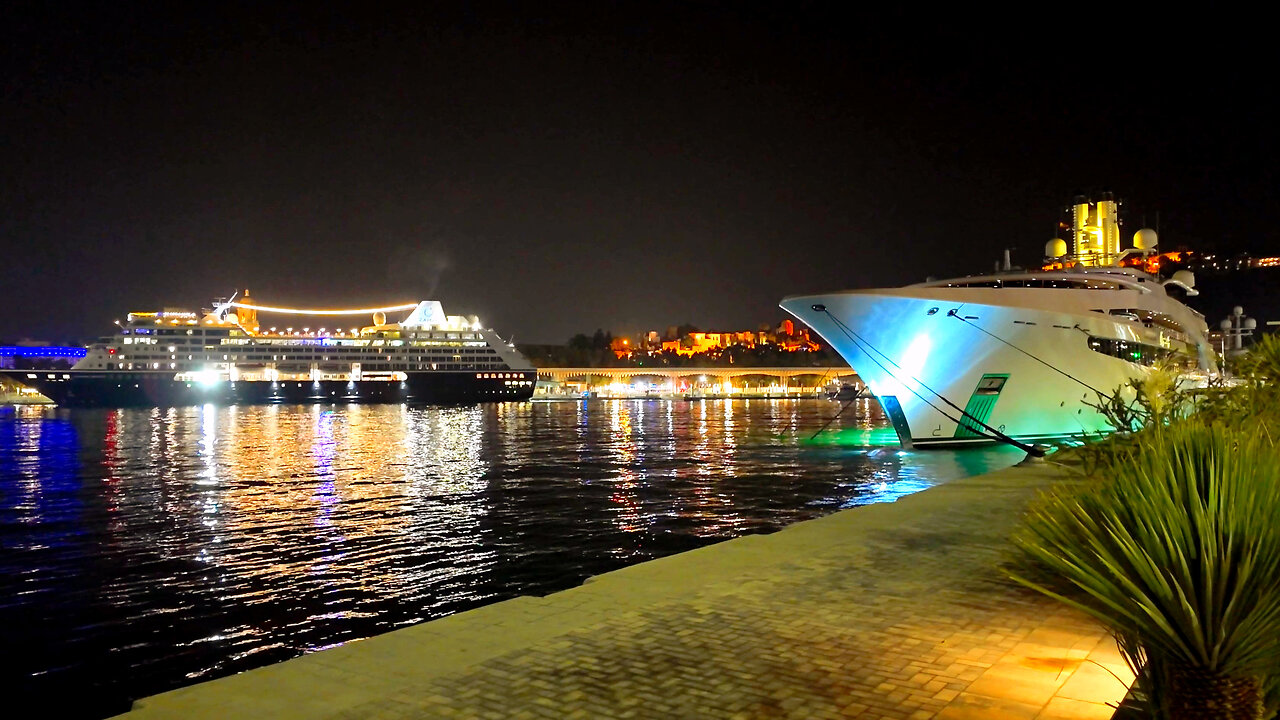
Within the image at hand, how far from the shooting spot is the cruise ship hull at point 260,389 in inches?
3895

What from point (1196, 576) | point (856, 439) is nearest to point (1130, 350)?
point (856, 439)

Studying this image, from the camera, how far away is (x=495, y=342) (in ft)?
376

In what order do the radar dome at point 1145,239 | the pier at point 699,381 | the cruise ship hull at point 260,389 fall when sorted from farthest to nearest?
the pier at point 699,381
the cruise ship hull at point 260,389
the radar dome at point 1145,239

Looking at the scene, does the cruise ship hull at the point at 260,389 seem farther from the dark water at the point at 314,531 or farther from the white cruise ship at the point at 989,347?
the white cruise ship at the point at 989,347

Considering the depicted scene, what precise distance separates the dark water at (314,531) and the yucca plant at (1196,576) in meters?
7.18

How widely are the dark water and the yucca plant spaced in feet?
23.6

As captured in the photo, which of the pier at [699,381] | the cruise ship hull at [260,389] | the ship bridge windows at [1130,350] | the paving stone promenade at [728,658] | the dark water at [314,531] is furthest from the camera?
the pier at [699,381]

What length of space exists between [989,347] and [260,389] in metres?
94.1

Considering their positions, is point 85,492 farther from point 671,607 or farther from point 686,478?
point 671,607

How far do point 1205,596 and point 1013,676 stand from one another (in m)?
1.85

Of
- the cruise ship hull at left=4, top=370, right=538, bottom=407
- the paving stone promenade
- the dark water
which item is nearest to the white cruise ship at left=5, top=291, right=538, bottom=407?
the cruise ship hull at left=4, top=370, right=538, bottom=407

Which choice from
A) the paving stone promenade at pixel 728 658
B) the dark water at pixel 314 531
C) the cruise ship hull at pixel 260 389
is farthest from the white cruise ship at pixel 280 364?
the paving stone promenade at pixel 728 658

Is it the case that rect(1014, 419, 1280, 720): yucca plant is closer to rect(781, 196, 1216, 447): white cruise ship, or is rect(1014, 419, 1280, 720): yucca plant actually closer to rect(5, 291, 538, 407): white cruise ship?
rect(781, 196, 1216, 447): white cruise ship

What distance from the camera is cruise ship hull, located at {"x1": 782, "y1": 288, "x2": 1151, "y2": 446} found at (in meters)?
29.4
